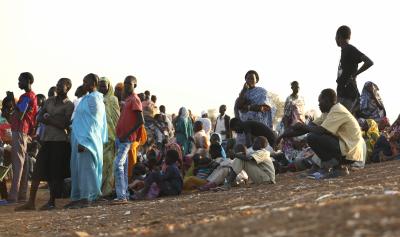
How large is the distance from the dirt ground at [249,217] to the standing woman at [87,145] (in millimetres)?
770

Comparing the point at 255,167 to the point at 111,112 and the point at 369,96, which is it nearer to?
the point at 111,112

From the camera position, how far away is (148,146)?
17.7 m

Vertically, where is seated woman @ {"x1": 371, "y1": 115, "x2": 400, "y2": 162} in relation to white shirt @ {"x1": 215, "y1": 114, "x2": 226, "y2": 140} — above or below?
below

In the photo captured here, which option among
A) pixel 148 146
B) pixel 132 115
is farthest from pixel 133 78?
pixel 148 146

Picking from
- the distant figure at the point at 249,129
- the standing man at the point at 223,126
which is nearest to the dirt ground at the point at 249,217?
the distant figure at the point at 249,129

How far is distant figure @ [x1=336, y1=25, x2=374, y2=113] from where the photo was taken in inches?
421

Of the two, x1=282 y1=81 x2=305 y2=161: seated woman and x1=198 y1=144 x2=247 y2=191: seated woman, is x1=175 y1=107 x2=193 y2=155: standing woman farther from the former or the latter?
x1=198 y1=144 x2=247 y2=191: seated woman

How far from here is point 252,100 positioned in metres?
12.8

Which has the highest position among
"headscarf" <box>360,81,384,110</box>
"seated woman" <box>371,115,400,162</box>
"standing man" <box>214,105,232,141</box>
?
"standing man" <box>214,105,232,141</box>

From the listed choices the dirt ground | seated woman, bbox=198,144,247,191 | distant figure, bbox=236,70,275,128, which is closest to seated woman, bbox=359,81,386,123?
distant figure, bbox=236,70,275,128

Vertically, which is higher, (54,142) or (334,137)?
(54,142)

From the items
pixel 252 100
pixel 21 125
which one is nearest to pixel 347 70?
pixel 252 100

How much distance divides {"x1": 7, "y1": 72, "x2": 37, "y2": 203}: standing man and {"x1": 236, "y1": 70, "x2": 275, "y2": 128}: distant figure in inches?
135

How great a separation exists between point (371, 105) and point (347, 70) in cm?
468
